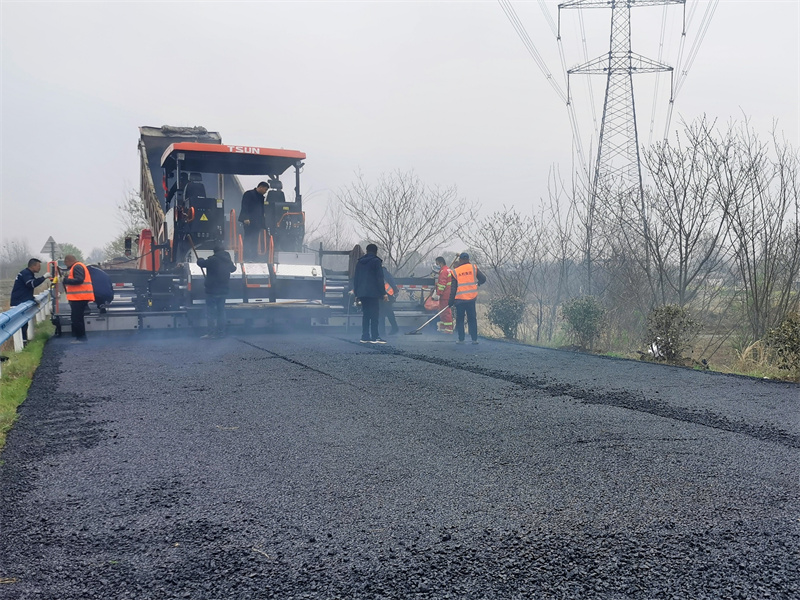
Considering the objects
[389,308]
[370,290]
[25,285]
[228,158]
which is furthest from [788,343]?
[25,285]

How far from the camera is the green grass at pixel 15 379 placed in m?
6.08

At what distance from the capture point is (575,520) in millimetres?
3600

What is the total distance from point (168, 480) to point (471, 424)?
253 cm

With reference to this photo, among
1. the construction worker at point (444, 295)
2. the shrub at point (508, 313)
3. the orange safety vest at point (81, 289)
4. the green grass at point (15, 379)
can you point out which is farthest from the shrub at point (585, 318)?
the green grass at point (15, 379)

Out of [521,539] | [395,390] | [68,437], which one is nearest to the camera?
[521,539]

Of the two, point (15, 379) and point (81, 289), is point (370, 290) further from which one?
point (15, 379)

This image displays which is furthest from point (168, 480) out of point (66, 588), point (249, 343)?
point (249, 343)

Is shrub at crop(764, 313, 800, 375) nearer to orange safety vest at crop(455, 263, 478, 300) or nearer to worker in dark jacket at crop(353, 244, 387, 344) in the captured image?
orange safety vest at crop(455, 263, 478, 300)

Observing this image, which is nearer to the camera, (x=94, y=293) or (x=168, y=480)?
(x=168, y=480)

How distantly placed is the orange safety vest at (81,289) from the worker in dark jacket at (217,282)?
75.0 inches

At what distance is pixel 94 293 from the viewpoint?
13.3 m

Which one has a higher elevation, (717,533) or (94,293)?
(94,293)

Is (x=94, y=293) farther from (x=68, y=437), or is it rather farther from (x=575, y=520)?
(x=575, y=520)

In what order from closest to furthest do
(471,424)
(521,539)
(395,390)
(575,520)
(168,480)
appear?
(521,539) → (575,520) → (168,480) → (471,424) → (395,390)
